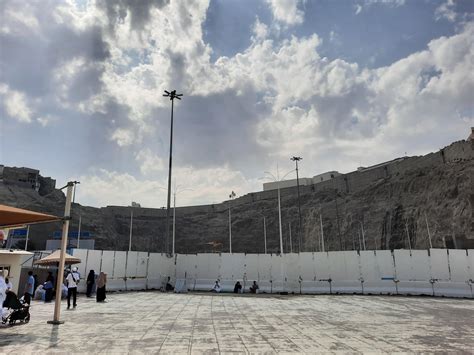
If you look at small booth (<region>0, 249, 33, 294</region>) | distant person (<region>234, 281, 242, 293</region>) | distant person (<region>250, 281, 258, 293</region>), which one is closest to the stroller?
small booth (<region>0, 249, 33, 294</region>)

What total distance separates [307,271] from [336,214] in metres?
62.3

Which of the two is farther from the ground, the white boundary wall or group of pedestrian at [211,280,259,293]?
the white boundary wall

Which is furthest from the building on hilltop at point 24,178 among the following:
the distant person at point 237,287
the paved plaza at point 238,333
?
the paved plaza at point 238,333

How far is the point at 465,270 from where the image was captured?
73.8 ft

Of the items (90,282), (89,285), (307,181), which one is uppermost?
(307,181)

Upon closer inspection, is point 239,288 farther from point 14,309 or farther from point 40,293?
point 14,309

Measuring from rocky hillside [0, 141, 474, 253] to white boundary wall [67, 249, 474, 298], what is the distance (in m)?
20.8

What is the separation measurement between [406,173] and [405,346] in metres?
77.5

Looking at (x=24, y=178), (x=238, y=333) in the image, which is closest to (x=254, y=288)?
(x=238, y=333)

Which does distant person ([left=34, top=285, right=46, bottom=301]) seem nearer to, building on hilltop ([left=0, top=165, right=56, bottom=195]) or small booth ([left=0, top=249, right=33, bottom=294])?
small booth ([left=0, top=249, right=33, bottom=294])

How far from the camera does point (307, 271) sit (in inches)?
1075

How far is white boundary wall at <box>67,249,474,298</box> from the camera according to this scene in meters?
23.2

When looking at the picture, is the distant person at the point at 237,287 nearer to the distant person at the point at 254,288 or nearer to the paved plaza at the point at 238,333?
the distant person at the point at 254,288

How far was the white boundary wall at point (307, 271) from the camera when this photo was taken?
76.2 ft
